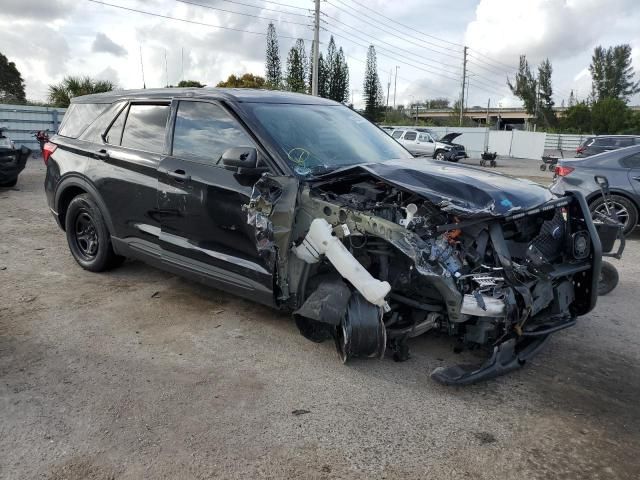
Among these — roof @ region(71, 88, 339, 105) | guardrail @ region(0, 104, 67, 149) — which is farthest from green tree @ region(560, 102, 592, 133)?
roof @ region(71, 88, 339, 105)

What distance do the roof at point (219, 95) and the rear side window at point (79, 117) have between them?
0.30 ft

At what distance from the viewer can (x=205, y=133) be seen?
167 inches

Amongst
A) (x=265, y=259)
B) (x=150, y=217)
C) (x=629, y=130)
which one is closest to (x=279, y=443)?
(x=265, y=259)

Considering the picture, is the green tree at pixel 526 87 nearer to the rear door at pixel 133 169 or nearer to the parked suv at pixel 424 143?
the parked suv at pixel 424 143

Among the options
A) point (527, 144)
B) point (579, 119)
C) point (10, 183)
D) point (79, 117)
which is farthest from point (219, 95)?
point (579, 119)

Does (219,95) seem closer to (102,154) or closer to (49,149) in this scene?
(102,154)

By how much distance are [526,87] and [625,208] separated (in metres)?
81.0

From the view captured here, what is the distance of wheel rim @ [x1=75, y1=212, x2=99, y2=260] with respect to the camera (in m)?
5.36

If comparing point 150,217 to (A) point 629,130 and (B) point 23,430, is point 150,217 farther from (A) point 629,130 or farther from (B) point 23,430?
(A) point 629,130

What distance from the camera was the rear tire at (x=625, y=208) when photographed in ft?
25.3

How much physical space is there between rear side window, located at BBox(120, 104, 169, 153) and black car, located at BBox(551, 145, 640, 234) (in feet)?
19.1

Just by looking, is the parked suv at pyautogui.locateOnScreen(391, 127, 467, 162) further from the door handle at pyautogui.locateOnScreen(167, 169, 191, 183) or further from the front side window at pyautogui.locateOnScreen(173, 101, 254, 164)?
the door handle at pyautogui.locateOnScreen(167, 169, 191, 183)

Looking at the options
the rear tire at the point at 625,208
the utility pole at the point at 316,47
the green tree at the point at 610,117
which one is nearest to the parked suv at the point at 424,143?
the utility pole at the point at 316,47

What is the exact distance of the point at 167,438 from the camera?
2789 millimetres
